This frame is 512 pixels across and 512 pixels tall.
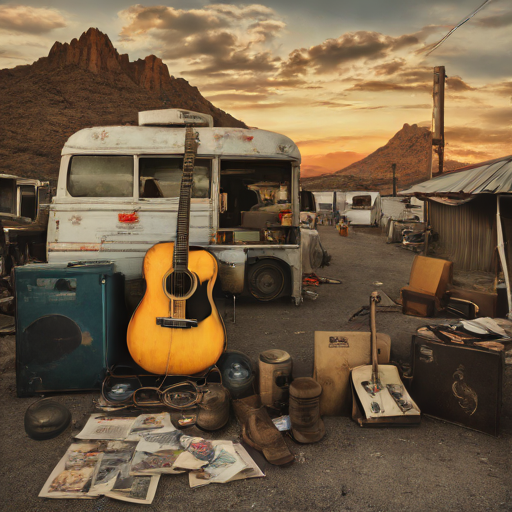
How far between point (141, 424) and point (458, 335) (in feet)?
9.14

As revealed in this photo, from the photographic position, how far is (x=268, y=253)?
6652 mm

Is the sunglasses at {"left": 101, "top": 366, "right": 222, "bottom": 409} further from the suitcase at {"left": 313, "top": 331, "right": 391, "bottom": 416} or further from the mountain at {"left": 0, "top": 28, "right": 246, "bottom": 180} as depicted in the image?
the mountain at {"left": 0, "top": 28, "right": 246, "bottom": 180}

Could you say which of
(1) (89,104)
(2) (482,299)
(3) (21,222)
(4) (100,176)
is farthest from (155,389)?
(1) (89,104)

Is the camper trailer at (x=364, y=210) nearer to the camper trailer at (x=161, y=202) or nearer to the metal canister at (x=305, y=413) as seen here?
the camper trailer at (x=161, y=202)

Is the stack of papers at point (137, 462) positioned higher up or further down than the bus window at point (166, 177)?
further down

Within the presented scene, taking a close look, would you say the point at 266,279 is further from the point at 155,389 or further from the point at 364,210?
the point at 364,210

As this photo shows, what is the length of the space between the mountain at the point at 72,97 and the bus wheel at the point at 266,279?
152ft

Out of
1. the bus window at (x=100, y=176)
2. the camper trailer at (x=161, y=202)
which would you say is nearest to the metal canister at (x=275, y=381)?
the camper trailer at (x=161, y=202)

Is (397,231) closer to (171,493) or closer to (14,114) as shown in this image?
(171,493)

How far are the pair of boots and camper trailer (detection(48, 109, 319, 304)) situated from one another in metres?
2.95

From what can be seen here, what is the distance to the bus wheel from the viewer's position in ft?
22.5

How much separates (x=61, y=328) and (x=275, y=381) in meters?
1.98

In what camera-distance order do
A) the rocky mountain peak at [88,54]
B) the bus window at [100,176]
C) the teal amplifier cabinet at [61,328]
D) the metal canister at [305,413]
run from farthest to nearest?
the rocky mountain peak at [88,54]
the bus window at [100,176]
the teal amplifier cabinet at [61,328]
the metal canister at [305,413]

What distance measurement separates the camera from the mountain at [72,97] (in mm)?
59641
